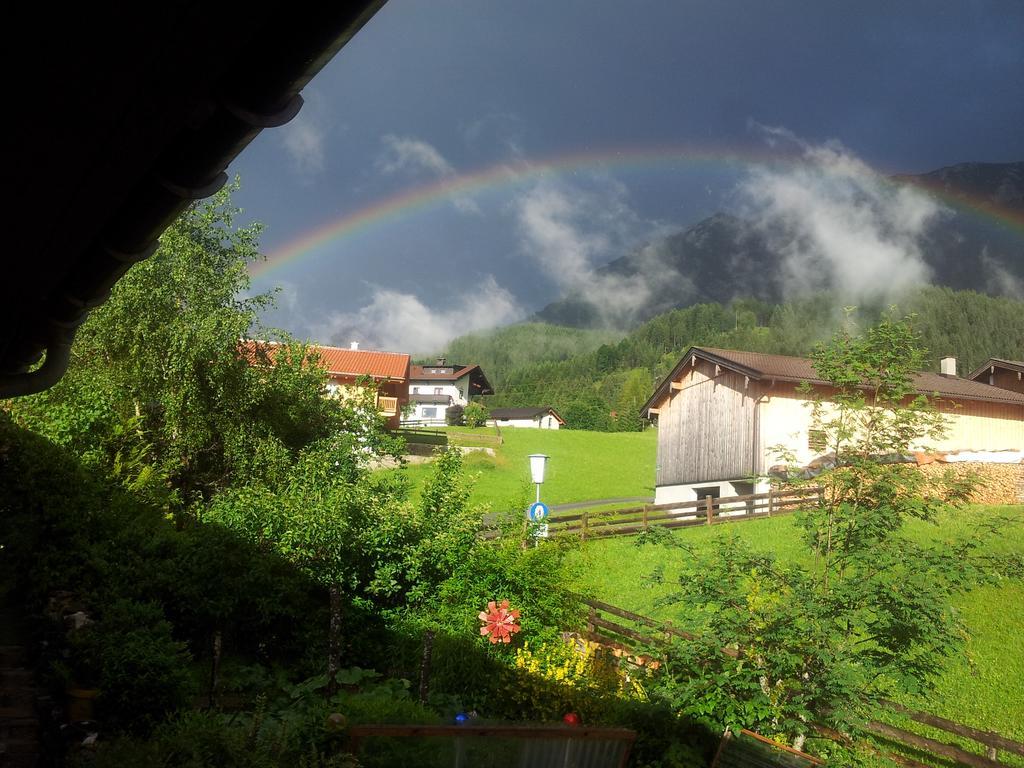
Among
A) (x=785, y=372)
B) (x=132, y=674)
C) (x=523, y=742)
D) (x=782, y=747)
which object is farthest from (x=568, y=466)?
(x=132, y=674)

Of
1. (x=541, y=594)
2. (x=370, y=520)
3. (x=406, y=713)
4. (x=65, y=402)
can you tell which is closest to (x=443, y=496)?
(x=370, y=520)

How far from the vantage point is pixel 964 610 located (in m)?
12.4

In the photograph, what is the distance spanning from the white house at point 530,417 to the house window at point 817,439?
8133 centimetres

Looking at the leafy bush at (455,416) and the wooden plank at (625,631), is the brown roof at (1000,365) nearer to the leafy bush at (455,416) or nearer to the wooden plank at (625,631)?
the wooden plank at (625,631)

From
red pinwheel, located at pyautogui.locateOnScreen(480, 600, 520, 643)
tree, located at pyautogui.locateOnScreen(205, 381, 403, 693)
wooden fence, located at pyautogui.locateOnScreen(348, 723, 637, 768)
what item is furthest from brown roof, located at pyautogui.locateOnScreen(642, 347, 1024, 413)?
wooden fence, located at pyautogui.locateOnScreen(348, 723, 637, 768)

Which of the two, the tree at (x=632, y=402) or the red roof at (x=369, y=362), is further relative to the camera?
the tree at (x=632, y=402)

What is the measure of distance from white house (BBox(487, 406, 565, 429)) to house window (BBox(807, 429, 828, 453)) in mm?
81328

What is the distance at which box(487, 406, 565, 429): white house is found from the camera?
294 ft

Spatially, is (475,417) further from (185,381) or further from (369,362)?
(185,381)

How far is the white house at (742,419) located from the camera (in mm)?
25484

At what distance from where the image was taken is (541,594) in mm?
10008

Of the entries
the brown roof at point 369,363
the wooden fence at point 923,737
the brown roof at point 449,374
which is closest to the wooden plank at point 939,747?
the wooden fence at point 923,737

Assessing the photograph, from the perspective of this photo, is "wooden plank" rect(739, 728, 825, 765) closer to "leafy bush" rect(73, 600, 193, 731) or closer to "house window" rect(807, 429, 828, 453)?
"house window" rect(807, 429, 828, 453)

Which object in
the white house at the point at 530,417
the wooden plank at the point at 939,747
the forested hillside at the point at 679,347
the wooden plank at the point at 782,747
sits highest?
the forested hillside at the point at 679,347
